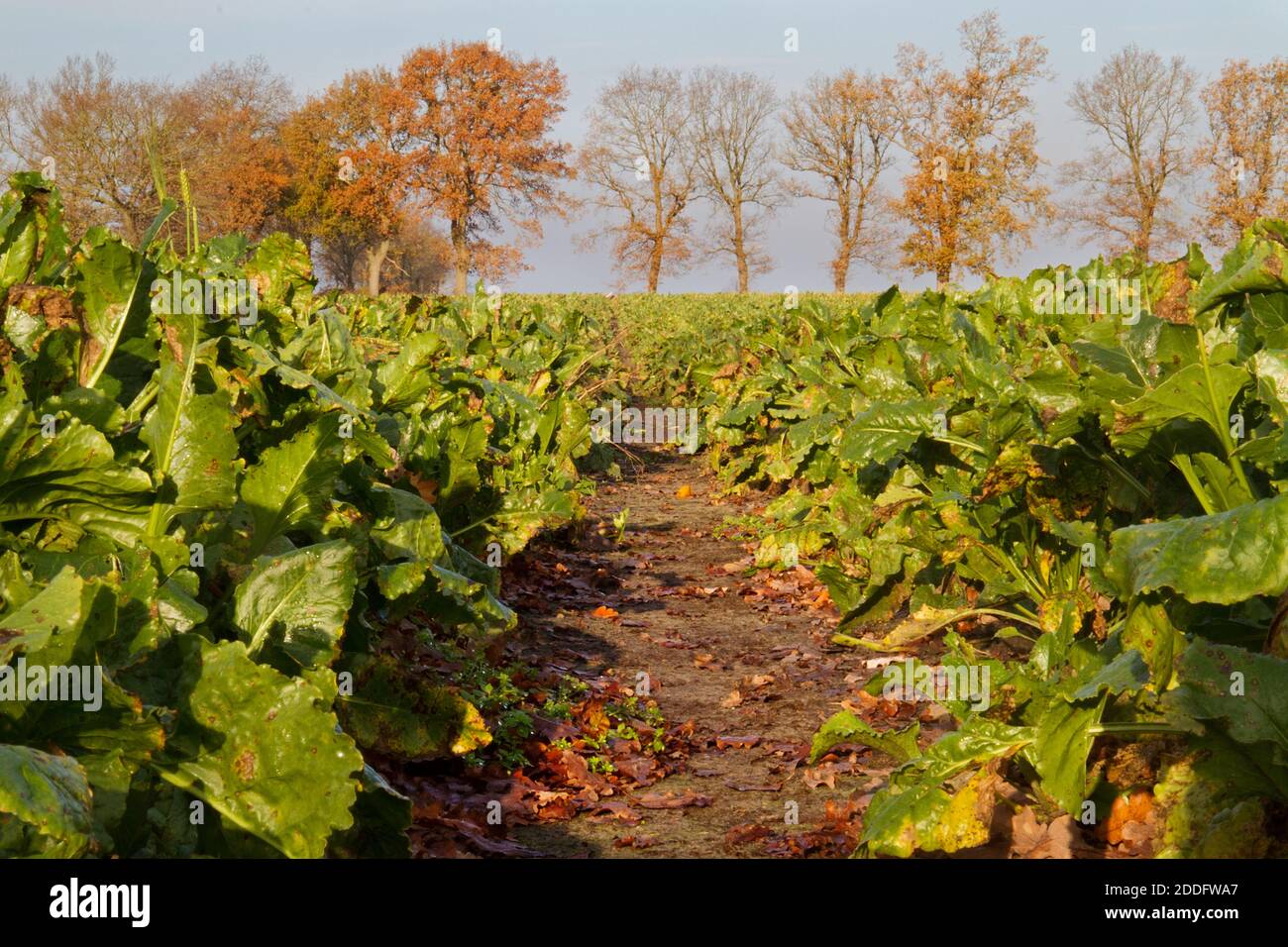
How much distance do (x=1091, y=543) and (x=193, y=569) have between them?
9.56ft

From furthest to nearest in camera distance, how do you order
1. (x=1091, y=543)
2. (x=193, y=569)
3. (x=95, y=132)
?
(x=95, y=132), (x=1091, y=543), (x=193, y=569)

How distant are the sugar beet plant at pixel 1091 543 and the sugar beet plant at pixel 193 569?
1514 mm

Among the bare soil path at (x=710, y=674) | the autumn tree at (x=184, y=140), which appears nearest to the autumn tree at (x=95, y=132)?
the autumn tree at (x=184, y=140)

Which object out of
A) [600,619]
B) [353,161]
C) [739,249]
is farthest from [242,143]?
[600,619]

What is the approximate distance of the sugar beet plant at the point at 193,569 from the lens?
2.17 m

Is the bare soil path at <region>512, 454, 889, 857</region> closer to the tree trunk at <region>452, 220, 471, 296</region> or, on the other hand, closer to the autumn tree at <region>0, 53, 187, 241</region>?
the autumn tree at <region>0, 53, 187, 241</region>

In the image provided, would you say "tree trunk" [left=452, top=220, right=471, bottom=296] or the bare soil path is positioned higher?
"tree trunk" [left=452, top=220, right=471, bottom=296]

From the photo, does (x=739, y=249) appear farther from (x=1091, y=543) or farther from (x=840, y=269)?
(x=1091, y=543)

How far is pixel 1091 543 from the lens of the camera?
13.6ft

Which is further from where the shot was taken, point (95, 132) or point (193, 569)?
point (95, 132)

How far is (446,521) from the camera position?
6.21 meters

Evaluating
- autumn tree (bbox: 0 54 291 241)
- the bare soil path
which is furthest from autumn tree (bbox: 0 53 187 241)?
the bare soil path

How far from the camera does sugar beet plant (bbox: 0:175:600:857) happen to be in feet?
7.11

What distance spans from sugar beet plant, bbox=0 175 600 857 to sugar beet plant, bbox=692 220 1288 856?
4.97 ft
